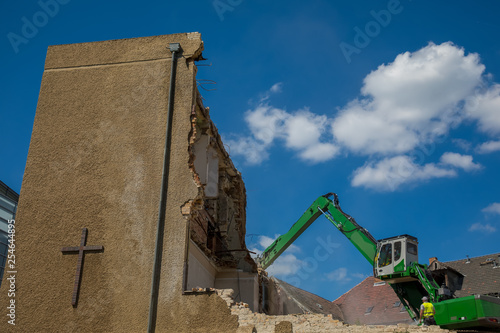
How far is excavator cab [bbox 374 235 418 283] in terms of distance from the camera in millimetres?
19188

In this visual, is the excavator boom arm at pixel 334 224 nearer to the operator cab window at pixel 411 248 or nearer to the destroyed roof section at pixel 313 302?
the operator cab window at pixel 411 248

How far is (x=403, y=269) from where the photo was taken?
62.6ft

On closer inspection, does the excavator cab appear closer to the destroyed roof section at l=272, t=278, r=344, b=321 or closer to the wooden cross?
the destroyed roof section at l=272, t=278, r=344, b=321

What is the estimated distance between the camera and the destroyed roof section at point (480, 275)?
2223 centimetres

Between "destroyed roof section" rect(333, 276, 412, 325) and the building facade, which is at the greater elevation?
the building facade

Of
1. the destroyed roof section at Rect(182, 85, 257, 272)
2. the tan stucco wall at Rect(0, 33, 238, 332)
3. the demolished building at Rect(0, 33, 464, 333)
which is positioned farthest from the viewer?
the destroyed roof section at Rect(182, 85, 257, 272)

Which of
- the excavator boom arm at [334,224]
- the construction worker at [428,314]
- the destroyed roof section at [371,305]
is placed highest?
the excavator boom arm at [334,224]

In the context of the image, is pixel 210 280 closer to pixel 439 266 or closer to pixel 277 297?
pixel 277 297

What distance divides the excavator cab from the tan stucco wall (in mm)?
10314

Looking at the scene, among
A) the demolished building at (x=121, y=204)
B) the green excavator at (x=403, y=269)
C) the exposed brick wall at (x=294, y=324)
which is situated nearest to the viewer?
the exposed brick wall at (x=294, y=324)

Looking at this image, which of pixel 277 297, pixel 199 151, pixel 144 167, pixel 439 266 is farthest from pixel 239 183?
pixel 439 266

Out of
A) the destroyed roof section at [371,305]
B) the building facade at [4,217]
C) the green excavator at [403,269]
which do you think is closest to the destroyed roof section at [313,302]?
the destroyed roof section at [371,305]

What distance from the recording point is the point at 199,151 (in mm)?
15242

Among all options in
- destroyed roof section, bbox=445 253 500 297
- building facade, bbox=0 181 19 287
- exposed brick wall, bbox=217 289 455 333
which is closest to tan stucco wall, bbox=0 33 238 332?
exposed brick wall, bbox=217 289 455 333
